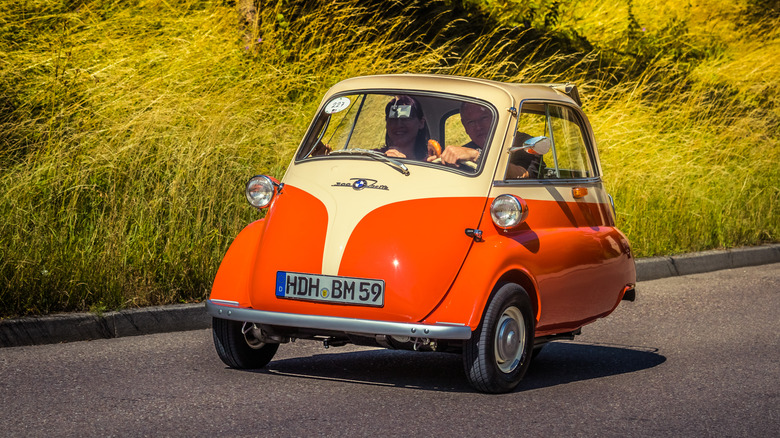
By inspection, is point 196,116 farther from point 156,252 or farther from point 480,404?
point 480,404

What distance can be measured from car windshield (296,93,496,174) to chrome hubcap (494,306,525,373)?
2.76 ft

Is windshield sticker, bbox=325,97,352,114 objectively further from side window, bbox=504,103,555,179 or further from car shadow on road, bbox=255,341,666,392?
car shadow on road, bbox=255,341,666,392

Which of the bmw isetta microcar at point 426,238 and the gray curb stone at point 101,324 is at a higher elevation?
the bmw isetta microcar at point 426,238

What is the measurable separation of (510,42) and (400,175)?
1050cm

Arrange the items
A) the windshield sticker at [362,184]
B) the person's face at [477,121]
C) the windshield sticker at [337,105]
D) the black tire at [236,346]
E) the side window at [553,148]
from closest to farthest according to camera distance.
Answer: the windshield sticker at [362,184] → the black tire at [236,346] → the person's face at [477,121] → the side window at [553,148] → the windshield sticker at [337,105]

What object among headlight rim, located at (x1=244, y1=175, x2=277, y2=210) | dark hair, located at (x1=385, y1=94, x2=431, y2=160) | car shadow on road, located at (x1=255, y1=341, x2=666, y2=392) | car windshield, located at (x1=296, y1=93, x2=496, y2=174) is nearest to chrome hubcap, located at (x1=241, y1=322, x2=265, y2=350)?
car shadow on road, located at (x1=255, y1=341, x2=666, y2=392)

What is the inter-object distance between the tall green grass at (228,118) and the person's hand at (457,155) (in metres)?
2.77

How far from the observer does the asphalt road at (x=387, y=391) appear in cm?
500

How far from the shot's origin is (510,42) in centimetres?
1602

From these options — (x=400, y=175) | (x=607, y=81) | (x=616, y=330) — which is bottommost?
(x=616, y=330)

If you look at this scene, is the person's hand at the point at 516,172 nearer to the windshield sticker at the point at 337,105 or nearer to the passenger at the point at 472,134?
the passenger at the point at 472,134

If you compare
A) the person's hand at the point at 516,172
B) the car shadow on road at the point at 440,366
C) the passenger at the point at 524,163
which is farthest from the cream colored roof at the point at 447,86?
the car shadow on road at the point at 440,366

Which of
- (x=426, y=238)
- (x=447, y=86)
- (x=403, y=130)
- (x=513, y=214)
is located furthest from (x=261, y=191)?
(x=513, y=214)

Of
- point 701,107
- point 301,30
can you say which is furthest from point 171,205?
point 701,107
